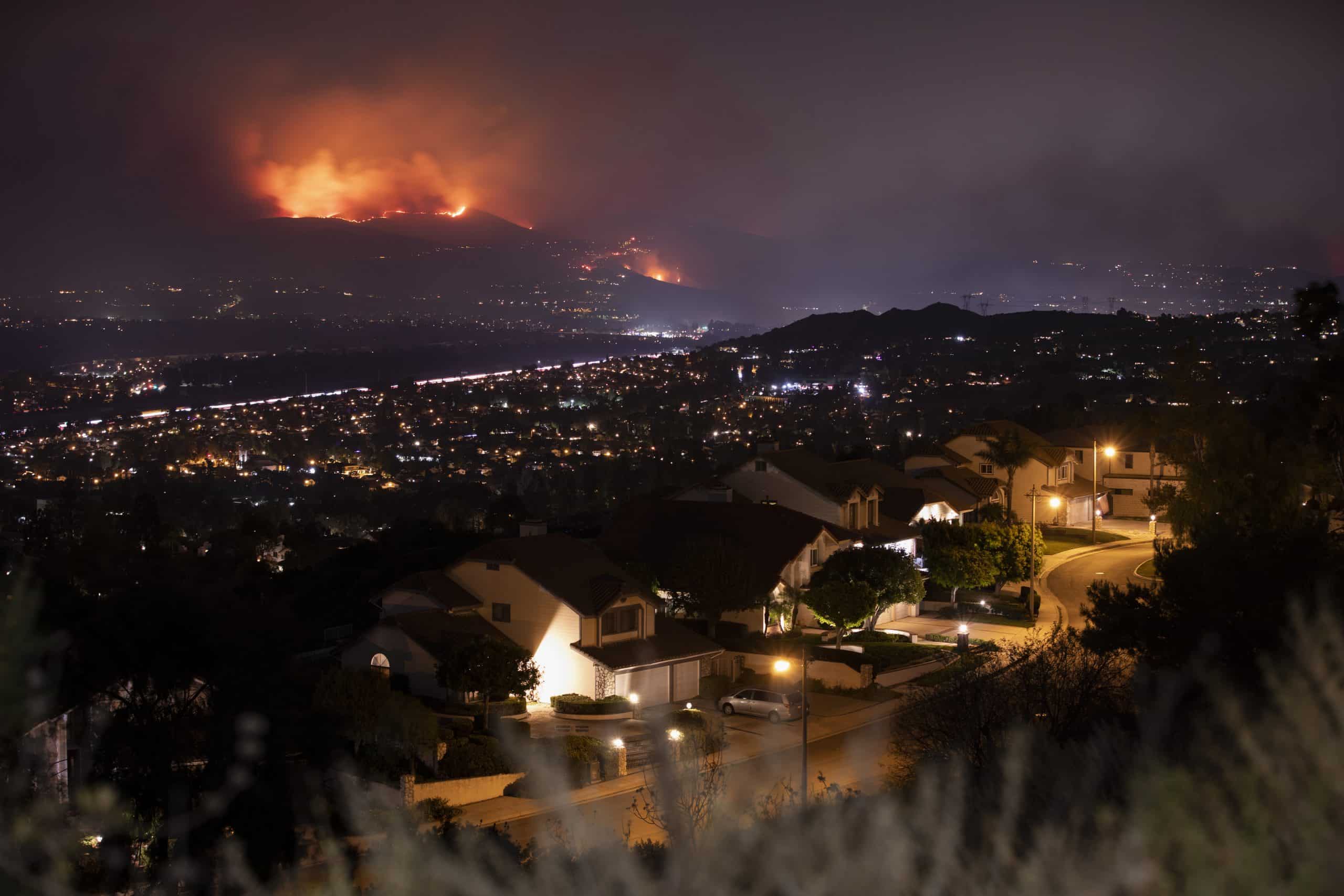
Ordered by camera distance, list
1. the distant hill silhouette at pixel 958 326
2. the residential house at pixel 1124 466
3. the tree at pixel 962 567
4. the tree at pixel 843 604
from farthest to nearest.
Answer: the distant hill silhouette at pixel 958 326 → the residential house at pixel 1124 466 → the tree at pixel 962 567 → the tree at pixel 843 604

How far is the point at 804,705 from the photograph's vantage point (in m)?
18.1

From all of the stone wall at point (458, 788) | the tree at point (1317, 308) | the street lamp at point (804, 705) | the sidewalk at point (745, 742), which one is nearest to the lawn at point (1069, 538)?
the street lamp at point (804, 705)

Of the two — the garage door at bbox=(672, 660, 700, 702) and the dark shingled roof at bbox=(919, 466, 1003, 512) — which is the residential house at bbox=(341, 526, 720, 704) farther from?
the dark shingled roof at bbox=(919, 466, 1003, 512)

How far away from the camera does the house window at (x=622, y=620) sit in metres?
29.3

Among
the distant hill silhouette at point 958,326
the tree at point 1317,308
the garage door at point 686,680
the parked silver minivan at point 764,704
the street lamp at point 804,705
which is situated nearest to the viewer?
the street lamp at point 804,705

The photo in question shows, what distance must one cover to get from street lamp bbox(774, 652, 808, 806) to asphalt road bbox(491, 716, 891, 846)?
488 mm

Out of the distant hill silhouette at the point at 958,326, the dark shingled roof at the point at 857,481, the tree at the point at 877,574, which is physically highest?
the distant hill silhouette at the point at 958,326

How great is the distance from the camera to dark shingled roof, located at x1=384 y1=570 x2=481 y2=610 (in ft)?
99.3

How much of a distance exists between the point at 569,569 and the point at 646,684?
3.73 m

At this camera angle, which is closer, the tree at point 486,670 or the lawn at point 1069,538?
the tree at point 486,670

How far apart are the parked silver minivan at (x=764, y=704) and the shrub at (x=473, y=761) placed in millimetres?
6072

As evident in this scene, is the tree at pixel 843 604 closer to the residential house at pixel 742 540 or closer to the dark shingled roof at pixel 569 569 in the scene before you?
the residential house at pixel 742 540

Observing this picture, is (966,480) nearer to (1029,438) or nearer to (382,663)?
(1029,438)

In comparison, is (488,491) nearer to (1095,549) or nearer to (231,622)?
(1095,549)
